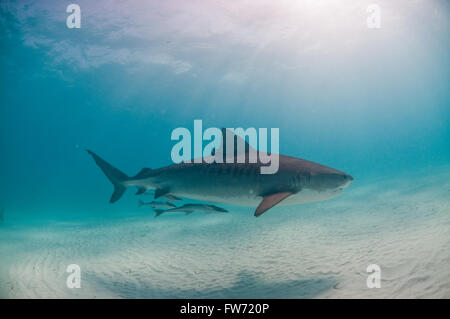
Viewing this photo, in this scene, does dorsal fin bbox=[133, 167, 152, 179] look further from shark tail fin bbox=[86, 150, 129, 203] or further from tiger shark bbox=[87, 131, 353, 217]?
shark tail fin bbox=[86, 150, 129, 203]

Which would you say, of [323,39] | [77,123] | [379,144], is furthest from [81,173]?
[379,144]

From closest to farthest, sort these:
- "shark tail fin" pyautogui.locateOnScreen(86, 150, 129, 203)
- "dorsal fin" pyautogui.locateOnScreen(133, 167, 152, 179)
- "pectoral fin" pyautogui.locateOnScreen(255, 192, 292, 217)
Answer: "pectoral fin" pyautogui.locateOnScreen(255, 192, 292, 217) → "dorsal fin" pyautogui.locateOnScreen(133, 167, 152, 179) → "shark tail fin" pyautogui.locateOnScreen(86, 150, 129, 203)

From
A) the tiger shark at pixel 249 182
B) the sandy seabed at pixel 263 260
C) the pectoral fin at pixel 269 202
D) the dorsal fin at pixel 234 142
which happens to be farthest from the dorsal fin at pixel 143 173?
the pectoral fin at pixel 269 202

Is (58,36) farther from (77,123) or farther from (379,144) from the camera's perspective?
(379,144)

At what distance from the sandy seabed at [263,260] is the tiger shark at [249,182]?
162 centimetres

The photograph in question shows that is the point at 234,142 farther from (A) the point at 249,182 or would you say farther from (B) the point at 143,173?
(B) the point at 143,173

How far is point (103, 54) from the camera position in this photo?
27828 mm

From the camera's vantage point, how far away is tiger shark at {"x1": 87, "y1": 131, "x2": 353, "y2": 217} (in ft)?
15.1

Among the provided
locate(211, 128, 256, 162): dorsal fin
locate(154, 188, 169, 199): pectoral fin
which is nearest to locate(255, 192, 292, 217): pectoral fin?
locate(211, 128, 256, 162): dorsal fin

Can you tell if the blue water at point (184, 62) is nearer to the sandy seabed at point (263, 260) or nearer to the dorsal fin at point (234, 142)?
the sandy seabed at point (263, 260)

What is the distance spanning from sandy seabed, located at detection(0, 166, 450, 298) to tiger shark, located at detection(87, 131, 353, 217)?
1.62 m

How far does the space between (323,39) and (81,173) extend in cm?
10890

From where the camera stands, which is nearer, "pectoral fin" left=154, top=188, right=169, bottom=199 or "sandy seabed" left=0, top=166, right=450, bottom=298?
"sandy seabed" left=0, top=166, right=450, bottom=298

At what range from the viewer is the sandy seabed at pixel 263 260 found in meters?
4.44
